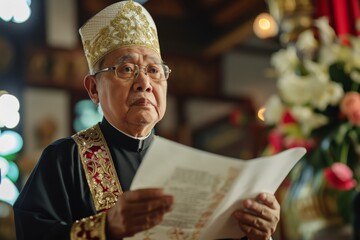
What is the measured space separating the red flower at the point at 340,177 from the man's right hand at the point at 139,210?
7.49ft

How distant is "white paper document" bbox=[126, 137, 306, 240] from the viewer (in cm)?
207

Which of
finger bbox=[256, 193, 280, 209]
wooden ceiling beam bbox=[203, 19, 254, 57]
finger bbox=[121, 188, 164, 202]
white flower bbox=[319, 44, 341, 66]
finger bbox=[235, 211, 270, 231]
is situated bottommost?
wooden ceiling beam bbox=[203, 19, 254, 57]

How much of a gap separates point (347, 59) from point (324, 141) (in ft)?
1.40

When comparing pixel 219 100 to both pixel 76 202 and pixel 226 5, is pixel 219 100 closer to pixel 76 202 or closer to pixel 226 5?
pixel 226 5

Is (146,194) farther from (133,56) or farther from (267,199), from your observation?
(133,56)

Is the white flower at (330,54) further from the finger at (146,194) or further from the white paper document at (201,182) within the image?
the finger at (146,194)

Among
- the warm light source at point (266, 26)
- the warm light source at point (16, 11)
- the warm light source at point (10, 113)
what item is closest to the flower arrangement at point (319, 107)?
the warm light source at point (266, 26)

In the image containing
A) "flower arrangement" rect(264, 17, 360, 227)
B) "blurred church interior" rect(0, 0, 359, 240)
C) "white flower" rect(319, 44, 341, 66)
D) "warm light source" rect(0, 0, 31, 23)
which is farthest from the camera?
"warm light source" rect(0, 0, 31, 23)

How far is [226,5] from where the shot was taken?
12047 millimetres

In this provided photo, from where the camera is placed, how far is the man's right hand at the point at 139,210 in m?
2.09

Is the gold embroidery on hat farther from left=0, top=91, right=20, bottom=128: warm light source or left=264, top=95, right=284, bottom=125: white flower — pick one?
left=0, top=91, right=20, bottom=128: warm light source

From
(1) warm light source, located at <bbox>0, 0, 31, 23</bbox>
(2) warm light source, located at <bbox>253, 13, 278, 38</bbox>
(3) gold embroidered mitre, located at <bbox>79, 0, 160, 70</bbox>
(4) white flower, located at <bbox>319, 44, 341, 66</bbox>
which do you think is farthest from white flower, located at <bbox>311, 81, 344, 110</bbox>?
(1) warm light source, located at <bbox>0, 0, 31, 23</bbox>

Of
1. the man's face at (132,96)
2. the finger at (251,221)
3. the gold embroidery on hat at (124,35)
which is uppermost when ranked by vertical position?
the gold embroidery on hat at (124,35)

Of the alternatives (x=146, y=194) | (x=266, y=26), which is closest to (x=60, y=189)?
(x=146, y=194)
